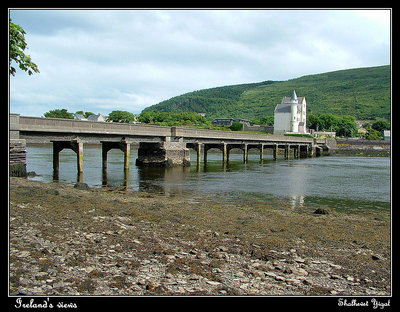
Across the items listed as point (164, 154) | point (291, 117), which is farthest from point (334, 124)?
point (164, 154)

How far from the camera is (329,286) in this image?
6496 millimetres

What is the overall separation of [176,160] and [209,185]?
1496 centimetres

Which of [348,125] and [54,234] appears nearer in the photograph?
[54,234]

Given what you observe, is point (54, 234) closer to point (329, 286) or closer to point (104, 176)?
point (329, 286)

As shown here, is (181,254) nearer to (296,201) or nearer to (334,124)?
(296,201)

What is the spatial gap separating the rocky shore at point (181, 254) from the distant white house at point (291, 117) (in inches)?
4643

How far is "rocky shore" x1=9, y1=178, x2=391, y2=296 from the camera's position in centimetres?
616

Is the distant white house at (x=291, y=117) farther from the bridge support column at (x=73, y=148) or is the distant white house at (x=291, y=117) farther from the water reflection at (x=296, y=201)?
the water reflection at (x=296, y=201)

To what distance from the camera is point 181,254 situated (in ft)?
25.6

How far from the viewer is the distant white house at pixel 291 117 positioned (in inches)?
4970

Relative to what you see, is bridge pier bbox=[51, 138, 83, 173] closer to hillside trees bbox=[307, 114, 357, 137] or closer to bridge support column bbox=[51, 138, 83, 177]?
bridge support column bbox=[51, 138, 83, 177]

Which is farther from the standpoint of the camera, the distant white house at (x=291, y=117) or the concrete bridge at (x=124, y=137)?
the distant white house at (x=291, y=117)

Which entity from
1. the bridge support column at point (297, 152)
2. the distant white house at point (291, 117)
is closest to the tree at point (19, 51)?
the bridge support column at point (297, 152)

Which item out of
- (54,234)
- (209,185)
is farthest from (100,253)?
(209,185)
